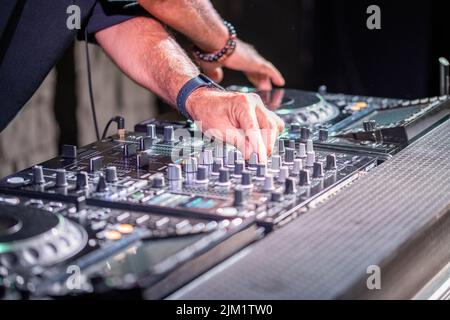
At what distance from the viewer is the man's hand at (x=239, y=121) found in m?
1.78

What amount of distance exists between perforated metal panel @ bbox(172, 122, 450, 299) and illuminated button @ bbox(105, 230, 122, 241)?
0.57ft

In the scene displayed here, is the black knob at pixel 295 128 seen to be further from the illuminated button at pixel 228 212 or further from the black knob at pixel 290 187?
the illuminated button at pixel 228 212

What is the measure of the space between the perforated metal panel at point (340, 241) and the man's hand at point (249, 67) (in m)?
0.94

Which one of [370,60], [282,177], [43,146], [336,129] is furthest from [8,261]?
[370,60]

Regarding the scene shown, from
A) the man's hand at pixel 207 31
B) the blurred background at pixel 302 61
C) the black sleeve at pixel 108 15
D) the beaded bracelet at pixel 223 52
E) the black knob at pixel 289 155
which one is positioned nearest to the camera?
the black knob at pixel 289 155

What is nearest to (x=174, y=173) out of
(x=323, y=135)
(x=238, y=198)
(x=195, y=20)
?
(x=238, y=198)

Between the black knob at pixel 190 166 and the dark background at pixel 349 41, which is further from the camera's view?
the dark background at pixel 349 41

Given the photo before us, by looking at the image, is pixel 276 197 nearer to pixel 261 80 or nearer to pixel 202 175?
pixel 202 175

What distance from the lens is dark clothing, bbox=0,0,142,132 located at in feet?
6.79

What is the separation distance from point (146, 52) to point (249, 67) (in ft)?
1.70

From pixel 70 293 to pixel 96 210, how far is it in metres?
0.36

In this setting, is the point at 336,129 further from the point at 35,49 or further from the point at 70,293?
the point at 70,293

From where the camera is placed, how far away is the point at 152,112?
14.1ft
